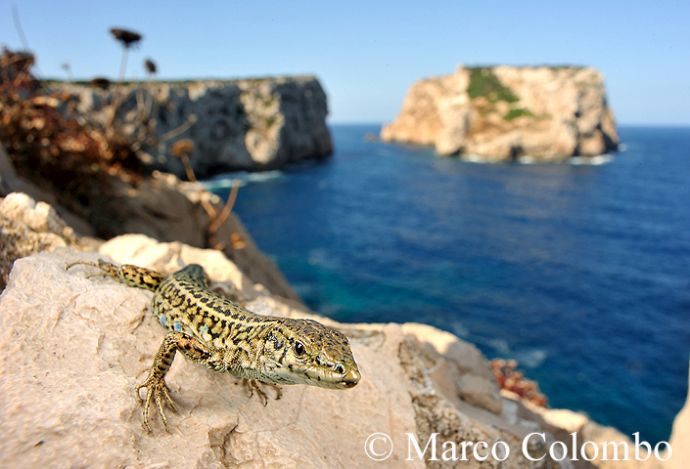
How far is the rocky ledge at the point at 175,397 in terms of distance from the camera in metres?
3.80

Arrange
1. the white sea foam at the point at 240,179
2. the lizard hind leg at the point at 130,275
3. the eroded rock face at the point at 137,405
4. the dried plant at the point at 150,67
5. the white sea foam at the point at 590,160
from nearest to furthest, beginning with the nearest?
the eroded rock face at the point at 137,405 < the lizard hind leg at the point at 130,275 < the dried plant at the point at 150,67 < the white sea foam at the point at 240,179 < the white sea foam at the point at 590,160

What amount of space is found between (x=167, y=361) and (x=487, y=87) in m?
147

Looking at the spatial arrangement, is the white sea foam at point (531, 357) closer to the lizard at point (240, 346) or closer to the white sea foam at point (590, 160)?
the lizard at point (240, 346)

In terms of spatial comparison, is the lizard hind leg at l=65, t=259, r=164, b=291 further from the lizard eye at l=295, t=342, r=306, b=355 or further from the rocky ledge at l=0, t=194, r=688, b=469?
the lizard eye at l=295, t=342, r=306, b=355

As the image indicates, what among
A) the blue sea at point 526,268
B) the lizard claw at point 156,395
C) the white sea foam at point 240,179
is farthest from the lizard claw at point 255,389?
the white sea foam at point 240,179

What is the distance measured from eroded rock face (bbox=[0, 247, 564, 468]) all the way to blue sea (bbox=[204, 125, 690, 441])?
67.2 ft

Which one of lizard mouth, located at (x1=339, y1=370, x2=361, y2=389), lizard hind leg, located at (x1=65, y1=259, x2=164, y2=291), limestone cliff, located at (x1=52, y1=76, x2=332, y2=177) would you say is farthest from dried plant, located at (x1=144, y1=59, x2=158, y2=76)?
limestone cliff, located at (x1=52, y1=76, x2=332, y2=177)

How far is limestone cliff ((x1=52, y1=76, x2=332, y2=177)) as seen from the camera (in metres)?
73.0

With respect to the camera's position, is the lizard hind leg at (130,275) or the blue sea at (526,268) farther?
the blue sea at (526,268)

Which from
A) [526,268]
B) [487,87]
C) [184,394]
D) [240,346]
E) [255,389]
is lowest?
[526,268]

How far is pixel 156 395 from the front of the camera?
4.39m

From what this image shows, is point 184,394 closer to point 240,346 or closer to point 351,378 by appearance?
point 240,346

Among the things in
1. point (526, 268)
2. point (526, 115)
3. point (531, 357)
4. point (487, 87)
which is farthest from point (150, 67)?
point (487, 87)

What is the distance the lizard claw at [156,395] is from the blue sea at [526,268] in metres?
23.8
